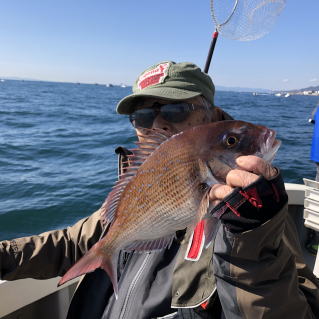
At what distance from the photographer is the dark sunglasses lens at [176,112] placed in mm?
2184

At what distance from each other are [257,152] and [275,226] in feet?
1.04

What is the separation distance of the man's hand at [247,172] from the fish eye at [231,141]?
0.12m

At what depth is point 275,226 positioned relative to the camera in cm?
132

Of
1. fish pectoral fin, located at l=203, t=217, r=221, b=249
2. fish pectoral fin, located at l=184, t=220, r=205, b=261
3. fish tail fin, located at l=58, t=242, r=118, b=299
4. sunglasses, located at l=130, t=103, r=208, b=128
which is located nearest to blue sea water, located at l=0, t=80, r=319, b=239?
sunglasses, located at l=130, t=103, r=208, b=128

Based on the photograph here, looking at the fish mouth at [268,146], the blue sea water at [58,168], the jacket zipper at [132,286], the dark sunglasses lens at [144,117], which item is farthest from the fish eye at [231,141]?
the blue sea water at [58,168]

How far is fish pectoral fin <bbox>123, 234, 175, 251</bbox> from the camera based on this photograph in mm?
1515

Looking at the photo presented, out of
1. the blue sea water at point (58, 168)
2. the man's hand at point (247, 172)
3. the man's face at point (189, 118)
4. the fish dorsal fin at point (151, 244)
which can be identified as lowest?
the blue sea water at point (58, 168)

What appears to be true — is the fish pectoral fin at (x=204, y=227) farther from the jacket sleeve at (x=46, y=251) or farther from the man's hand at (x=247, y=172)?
the jacket sleeve at (x=46, y=251)

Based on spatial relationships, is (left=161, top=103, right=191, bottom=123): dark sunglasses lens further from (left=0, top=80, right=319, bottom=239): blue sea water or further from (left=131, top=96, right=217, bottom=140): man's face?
(left=0, top=80, right=319, bottom=239): blue sea water

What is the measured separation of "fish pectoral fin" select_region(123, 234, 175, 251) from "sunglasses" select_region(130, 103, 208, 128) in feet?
3.11

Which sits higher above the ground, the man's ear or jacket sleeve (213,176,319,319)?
the man's ear

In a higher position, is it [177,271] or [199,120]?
[199,120]

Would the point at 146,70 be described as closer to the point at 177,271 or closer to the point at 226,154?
the point at 226,154

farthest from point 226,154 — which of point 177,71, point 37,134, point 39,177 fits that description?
point 37,134
